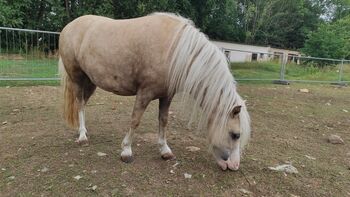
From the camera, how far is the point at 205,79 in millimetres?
2781

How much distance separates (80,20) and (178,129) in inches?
77.5

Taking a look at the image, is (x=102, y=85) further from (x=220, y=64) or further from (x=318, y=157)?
(x=318, y=157)

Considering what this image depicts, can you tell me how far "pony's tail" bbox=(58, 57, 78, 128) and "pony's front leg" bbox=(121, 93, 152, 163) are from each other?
3.41 feet

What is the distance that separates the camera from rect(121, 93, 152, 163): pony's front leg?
2988 mm

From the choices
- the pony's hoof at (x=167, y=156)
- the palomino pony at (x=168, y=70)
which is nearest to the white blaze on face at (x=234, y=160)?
the palomino pony at (x=168, y=70)

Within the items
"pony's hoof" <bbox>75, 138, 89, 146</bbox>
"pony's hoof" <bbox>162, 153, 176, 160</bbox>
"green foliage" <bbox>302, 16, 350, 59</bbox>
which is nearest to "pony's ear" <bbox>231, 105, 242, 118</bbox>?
"pony's hoof" <bbox>162, 153, 176, 160</bbox>

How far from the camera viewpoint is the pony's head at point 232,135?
2773 millimetres

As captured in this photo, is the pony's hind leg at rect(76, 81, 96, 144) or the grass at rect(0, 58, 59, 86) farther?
the grass at rect(0, 58, 59, 86)

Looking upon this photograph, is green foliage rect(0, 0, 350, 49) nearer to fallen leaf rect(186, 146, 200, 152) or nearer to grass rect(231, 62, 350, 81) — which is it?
grass rect(231, 62, 350, 81)

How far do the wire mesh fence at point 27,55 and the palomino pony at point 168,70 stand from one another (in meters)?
4.73

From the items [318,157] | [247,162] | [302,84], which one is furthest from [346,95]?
[247,162]

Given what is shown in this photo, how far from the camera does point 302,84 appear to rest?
10.5 metres

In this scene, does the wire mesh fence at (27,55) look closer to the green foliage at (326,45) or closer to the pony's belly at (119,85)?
the pony's belly at (119,85)

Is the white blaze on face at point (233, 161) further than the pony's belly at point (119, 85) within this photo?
No
